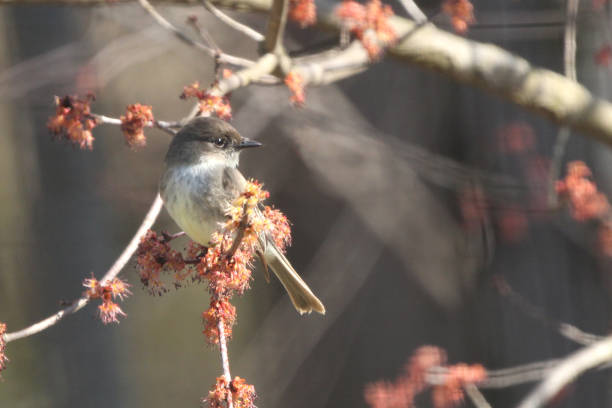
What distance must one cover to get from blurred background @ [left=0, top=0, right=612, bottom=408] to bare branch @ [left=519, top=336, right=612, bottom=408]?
142cm

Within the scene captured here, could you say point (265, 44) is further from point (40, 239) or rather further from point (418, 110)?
point (418, 110)

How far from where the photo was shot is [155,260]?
99.6 inches

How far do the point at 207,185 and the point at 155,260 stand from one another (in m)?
0.60

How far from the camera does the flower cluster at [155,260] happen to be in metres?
2.53

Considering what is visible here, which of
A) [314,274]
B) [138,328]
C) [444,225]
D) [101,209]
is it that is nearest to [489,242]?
[444,225]

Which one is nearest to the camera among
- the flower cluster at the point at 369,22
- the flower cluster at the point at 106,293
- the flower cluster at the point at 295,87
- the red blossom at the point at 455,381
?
the flower cluster at the point at 106,293

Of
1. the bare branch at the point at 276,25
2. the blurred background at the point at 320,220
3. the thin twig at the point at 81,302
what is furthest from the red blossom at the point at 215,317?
the blurred background at the point at 320,220

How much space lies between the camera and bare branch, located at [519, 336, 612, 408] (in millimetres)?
2826

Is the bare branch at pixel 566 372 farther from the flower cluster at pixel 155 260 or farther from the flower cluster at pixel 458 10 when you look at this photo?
the flower cluster at pixel 458 10

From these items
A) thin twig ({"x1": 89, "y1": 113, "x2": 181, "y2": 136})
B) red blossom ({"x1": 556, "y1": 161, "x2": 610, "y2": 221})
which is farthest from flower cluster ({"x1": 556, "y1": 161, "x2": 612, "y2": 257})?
thin twig ({"x1": 89, "y1": 113, "x2": 181, "y2": 136})

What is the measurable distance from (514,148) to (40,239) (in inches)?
113

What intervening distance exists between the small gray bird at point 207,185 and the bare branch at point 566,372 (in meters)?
0.82

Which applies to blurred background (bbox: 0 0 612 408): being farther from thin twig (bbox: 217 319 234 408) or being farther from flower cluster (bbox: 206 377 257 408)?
flower cluster (bbox: 206 377 257 408)

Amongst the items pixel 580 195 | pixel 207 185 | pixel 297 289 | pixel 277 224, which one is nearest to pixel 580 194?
pixel 580 195
